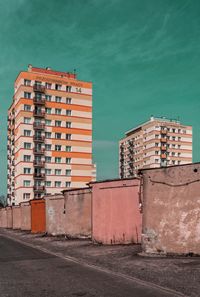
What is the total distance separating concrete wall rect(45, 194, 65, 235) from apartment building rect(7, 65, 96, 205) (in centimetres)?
4695

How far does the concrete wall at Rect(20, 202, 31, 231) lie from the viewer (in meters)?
40.8

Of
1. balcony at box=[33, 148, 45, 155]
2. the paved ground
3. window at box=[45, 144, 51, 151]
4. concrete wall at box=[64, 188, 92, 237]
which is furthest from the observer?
window at box=[45, 144, 51, 151]

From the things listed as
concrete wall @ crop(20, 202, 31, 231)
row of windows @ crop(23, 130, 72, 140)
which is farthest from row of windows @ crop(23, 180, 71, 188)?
concrete wall @ crop(20, 202, 31, 231)

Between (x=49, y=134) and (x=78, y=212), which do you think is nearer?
(x=78, y=212)

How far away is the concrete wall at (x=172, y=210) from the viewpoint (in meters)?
14.0

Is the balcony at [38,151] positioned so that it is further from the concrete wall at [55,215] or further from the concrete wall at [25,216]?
the concrete wall at [55,215]

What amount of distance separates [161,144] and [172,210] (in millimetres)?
101977

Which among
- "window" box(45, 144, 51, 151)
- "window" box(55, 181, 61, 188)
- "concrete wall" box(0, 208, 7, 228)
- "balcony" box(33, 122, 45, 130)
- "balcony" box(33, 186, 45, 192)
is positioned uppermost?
"balcony" box(33, 122, 45, 130)

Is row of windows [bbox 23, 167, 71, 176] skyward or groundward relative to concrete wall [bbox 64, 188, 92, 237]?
skyward

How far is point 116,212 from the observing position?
790 inches

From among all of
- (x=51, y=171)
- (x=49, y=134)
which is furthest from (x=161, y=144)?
(x=51, y=171)

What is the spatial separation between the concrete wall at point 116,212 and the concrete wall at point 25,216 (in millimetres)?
20712

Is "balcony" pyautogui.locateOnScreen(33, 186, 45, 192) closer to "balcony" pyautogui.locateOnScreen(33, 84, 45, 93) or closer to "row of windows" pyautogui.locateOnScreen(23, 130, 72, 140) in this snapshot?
"row of windows" pyautogui.locateOnScreen(23, 130, 72, 140)

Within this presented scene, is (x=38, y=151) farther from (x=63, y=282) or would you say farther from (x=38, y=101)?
(x=63, y=282)
